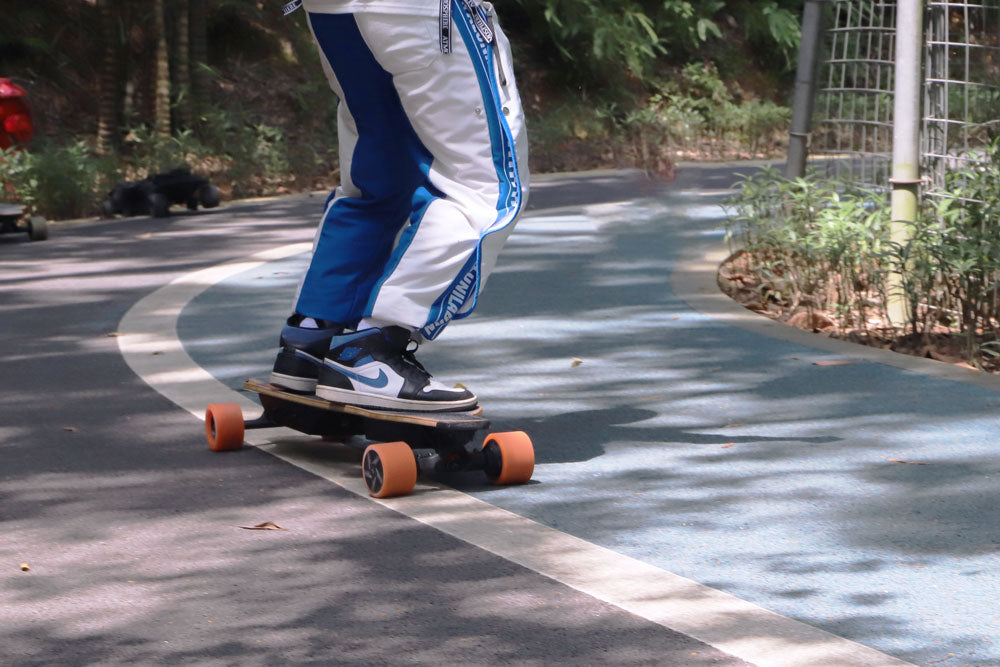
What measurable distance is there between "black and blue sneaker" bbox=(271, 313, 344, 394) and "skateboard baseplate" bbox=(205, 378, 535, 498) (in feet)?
0.13

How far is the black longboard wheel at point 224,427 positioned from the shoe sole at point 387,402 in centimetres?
39

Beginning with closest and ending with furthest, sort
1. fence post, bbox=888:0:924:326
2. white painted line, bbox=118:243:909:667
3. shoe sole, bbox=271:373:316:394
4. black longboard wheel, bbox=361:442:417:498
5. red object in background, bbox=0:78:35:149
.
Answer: white painted line, bbox=118:243:909:667 → black longboard wheel, bbox=361:442:417:498 → shoe sole, bbox=271:373:316:394 → fence post, bbox=888:0:924:326 → red object in background, bbox=0:78:35:149

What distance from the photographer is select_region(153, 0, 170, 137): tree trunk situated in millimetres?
15344

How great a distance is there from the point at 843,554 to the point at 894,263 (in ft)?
10.6

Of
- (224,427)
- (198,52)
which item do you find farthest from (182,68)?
(224,427)

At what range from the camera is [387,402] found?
13.3 feet

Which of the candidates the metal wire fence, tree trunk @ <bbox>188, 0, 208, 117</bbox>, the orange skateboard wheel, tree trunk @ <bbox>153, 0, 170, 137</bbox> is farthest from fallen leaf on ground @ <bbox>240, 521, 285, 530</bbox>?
tree trunk @ <bbox>188, 0, 208, 117</bbox>

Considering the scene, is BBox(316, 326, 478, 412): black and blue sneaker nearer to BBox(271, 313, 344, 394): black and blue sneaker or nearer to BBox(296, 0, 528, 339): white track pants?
BBox(296, 0, 528, 339): white track pants

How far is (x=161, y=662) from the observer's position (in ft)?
9.11

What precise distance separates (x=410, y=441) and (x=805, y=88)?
5.07 m

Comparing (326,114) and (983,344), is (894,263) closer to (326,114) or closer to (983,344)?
(983,344)

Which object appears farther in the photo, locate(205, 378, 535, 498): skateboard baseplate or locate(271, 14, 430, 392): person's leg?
locate(271, 14, 430, 392): person's leg

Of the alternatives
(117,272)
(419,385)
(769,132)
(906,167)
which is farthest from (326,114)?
(419,385)

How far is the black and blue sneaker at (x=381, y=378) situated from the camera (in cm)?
406
